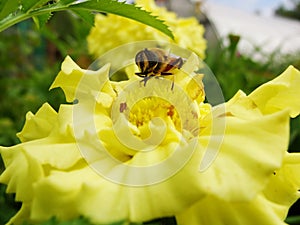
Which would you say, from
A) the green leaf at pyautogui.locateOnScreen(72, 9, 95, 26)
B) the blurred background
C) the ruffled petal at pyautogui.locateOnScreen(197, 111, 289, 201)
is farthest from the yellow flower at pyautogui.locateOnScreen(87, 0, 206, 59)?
the ruffled petal at pyautogui.locateOnScreen(197, 111, 289, 201)

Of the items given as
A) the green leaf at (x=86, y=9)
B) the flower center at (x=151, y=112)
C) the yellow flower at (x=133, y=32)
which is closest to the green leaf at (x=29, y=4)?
the green leaf at (x=86, y=9)

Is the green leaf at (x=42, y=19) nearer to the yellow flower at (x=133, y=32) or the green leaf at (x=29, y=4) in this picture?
the green leaf at (x=29, y=4)

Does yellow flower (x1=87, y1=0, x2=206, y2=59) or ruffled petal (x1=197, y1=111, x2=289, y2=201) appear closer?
ruffled petal (x1=197, y1=111, x2=289, y2=201)

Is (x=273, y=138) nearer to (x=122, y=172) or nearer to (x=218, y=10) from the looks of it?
(x=122, y=172)

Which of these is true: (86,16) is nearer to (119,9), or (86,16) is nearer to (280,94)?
(119,9)

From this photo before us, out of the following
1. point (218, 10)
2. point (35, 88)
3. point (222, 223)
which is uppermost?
point (222, 223)

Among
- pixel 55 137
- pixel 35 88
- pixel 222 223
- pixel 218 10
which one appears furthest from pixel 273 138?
pixel 218 10

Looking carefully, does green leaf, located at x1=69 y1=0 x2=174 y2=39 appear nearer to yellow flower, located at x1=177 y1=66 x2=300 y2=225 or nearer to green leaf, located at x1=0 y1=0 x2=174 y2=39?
green leaf, located at x1=0 y1=0 x2=174 y2=39
